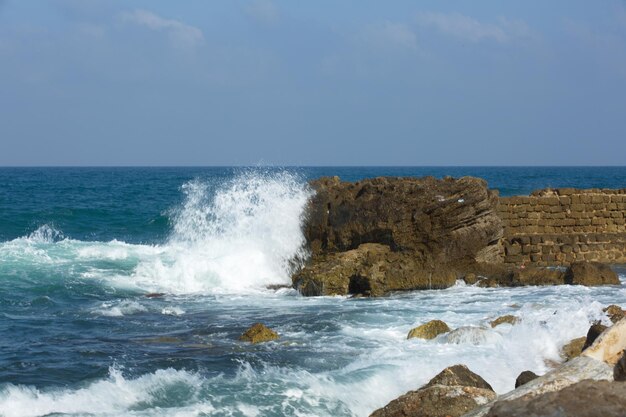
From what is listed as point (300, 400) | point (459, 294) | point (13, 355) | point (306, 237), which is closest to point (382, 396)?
point (300, 400)

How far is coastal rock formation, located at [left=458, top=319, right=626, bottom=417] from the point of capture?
19.2 ft

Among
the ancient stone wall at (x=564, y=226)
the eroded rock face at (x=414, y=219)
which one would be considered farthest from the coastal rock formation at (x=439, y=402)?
the ancient stone wall at (x=564, y=226)

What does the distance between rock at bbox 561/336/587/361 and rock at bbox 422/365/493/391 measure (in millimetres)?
2029

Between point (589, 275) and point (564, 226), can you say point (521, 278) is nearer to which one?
point (589, 275)

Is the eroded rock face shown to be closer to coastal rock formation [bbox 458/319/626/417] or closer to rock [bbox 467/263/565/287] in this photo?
rock [bbox 467/263/565/287]

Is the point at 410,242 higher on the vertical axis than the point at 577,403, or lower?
lower

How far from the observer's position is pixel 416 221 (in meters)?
15.5

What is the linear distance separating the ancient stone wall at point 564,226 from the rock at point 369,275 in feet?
10.6

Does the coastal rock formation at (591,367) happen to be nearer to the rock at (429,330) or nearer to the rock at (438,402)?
the rock at (438,402)

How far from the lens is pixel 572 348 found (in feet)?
31.6

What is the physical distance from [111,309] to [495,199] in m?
7.60

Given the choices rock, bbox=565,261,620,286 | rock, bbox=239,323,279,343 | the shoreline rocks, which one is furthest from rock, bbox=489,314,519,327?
rock, bbox=565,261,620,286

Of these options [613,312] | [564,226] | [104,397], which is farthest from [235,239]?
[104,397]

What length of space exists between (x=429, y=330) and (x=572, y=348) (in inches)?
67.3
